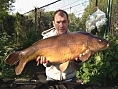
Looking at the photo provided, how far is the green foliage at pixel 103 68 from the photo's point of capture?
5383mm

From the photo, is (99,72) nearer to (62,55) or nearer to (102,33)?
(102,33)

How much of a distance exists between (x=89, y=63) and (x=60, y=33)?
95.4 inches

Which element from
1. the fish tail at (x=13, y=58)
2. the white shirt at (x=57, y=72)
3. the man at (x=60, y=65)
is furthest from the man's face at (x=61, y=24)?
the fish tail at (x=13, y=58)

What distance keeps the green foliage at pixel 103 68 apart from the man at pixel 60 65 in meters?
1.69

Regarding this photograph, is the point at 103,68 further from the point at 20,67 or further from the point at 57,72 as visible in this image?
the point at 20,67

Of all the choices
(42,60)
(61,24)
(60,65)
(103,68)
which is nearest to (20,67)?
(42,60)

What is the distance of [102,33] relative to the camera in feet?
21.1

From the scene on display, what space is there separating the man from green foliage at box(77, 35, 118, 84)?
5.53 ft

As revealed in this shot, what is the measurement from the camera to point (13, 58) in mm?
3291

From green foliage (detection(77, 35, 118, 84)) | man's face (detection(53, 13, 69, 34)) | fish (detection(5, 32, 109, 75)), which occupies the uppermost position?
man's face (detection(53, 13, 69, 34))

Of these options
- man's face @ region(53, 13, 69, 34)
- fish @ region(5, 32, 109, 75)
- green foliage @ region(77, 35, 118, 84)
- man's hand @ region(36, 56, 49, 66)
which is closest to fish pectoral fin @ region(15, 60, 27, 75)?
fish @ region(5, 32, 109, 75)

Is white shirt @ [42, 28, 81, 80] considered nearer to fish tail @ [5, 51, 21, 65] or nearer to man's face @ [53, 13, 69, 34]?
man's face @ [53, 13, 69, 34]

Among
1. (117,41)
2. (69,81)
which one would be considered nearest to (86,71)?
(117,41)

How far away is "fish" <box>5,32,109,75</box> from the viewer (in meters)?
3.23
